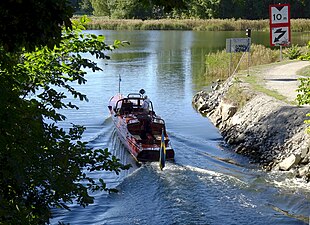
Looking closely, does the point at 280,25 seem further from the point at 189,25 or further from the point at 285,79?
the point at 189,25

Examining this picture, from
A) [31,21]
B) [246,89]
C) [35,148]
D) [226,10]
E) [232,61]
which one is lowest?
[246,89]

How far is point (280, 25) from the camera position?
24328 mm

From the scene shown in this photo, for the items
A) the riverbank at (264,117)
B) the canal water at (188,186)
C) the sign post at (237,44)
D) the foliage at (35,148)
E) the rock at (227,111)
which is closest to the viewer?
the foliage at (35,148)

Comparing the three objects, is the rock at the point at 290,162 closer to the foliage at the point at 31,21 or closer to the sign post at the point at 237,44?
the foliage at the point at 31,21

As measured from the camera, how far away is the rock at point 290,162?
47.4ft

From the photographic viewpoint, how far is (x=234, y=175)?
14.8m

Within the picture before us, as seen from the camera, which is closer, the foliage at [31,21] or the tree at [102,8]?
the foliage at [31,21]

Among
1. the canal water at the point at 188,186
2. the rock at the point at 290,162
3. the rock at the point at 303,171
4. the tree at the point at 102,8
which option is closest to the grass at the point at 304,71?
the canal water at the point at 188,186

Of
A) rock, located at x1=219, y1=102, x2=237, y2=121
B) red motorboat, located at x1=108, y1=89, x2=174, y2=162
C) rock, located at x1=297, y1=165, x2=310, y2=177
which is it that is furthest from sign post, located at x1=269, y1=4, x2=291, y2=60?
rock, located at x1=297, y1=165, x2=310, y2=177

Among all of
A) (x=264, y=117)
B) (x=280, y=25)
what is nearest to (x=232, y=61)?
(x=280, y=25)

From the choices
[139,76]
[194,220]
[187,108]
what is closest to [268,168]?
[194,220]

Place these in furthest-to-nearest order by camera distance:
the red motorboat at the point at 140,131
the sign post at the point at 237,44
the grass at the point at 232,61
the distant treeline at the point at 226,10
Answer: the distant treeline at the point at 226,10 → the grass at the point at 232,61 → the sign post at the point at 237,44 → the red motorboat at the point at 140,131

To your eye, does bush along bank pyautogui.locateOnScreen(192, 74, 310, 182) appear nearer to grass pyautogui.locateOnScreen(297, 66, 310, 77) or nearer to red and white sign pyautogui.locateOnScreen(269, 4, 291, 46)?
grass pyautogui.locateOnScreen(297, 66, 310, 77)

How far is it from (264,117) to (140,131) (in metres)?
3.83
